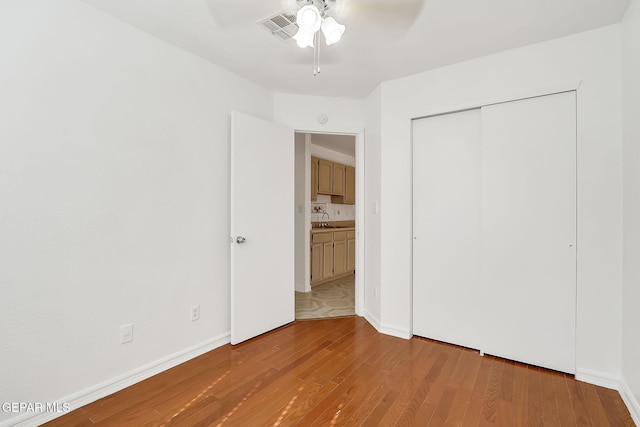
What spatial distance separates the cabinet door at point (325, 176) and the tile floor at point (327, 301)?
1.62 meters

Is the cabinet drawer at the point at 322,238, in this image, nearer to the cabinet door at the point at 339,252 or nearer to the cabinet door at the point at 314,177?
the cabinet door at the point at 339,252

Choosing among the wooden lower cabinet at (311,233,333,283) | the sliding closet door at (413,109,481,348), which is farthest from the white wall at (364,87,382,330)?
the wooden lower cabinet at (311,233,333,283)

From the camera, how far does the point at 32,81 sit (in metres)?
1.66

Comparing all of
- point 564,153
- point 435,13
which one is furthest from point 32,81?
point 564,153

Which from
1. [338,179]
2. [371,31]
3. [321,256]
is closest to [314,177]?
[338,179]

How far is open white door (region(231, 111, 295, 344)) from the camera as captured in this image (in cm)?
270

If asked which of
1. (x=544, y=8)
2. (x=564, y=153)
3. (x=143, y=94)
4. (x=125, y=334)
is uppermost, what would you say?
(x=544, y=8)

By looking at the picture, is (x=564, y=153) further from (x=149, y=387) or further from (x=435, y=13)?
(x=149, y=387)

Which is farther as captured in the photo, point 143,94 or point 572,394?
point 143,94

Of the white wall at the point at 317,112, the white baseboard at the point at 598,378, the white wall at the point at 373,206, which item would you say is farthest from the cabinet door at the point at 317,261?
the white baseboard at the point at 598,378

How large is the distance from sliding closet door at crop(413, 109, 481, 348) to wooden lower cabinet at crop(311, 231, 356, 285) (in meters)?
1.98

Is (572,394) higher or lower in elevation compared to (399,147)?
lower

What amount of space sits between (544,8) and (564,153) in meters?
0.98

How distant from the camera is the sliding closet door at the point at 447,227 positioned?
2.59m
